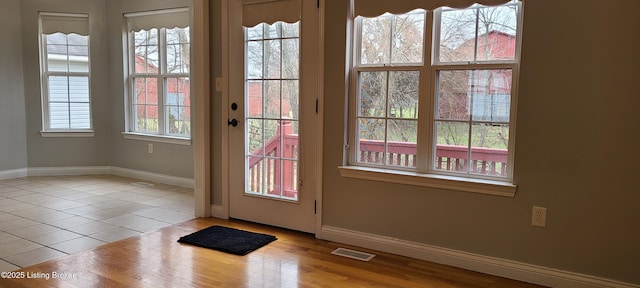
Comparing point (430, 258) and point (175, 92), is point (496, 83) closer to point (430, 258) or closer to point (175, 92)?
point (430, 258)

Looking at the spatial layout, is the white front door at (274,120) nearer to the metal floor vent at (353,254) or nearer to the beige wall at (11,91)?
the metal floor vent at (353,254)

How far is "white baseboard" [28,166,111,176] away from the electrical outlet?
5308 mm

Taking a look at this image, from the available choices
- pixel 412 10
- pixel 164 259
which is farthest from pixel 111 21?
pixel 412 10

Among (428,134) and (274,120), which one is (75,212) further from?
(428,134)

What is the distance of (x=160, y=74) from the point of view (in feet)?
18.5

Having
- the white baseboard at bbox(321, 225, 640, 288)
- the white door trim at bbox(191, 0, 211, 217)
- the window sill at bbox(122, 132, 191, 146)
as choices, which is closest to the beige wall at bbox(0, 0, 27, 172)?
the window sill at bbox(122, 132, 191, 146)

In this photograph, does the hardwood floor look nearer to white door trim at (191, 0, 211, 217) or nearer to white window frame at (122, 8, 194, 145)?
white door trim at (191, 0, 211, 217)

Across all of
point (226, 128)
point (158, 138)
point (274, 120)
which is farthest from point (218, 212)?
point (158, 138)

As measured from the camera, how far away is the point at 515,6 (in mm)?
2816

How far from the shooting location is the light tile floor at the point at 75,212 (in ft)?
10.9

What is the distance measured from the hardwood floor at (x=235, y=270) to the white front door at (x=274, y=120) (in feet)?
1.56

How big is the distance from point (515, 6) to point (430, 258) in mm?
1690

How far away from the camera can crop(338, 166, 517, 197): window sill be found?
2869 millimetres

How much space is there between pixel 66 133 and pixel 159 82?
4.84 ft
